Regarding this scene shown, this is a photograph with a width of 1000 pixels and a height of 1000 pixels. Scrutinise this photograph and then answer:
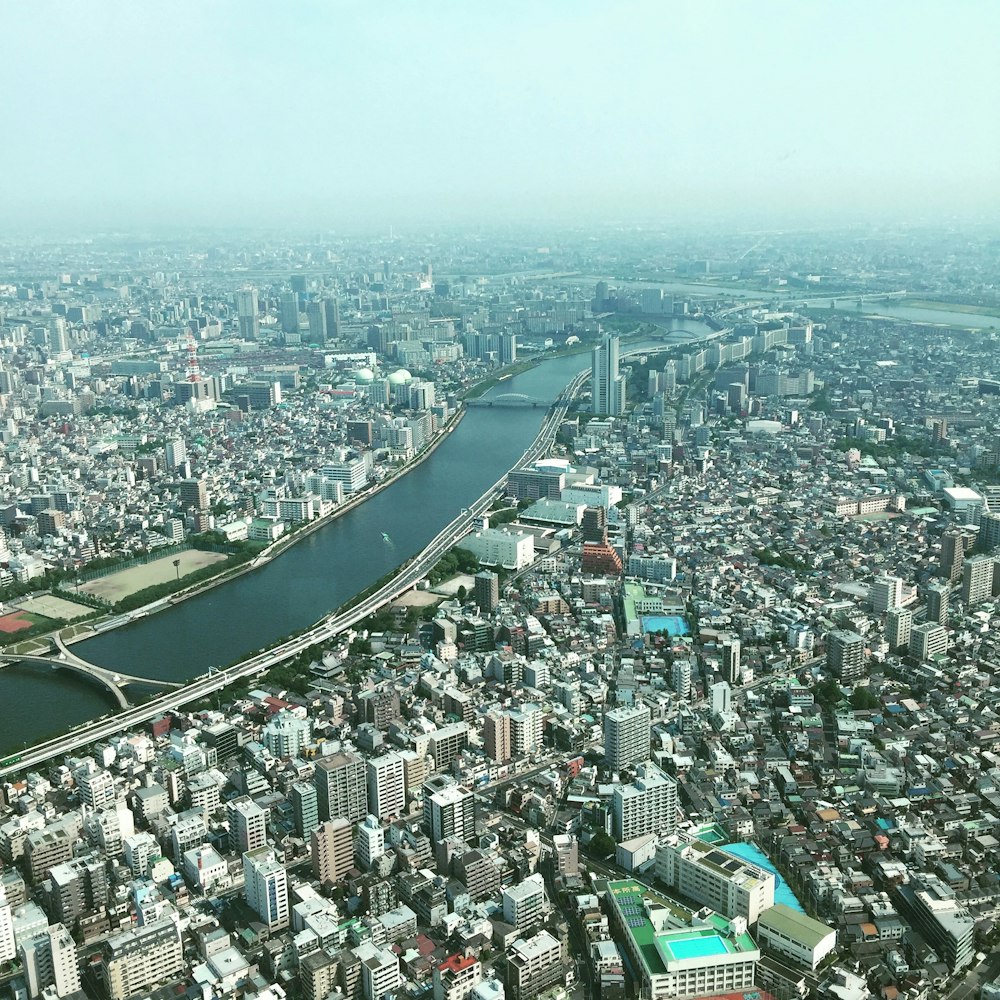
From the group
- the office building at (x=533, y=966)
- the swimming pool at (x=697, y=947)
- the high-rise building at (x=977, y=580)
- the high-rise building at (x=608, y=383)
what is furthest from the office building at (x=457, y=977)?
the high-rise building at (x=608, y=383)

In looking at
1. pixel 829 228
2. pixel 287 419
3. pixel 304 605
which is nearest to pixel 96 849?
pixel 304 605

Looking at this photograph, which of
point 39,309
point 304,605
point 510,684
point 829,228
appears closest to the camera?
point 510,684

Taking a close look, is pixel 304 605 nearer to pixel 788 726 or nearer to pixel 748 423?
pixel 788 726

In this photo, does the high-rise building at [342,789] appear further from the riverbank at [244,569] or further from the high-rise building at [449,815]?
the riverbank at [244,569]

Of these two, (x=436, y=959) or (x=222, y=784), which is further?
(x=222, y=784)

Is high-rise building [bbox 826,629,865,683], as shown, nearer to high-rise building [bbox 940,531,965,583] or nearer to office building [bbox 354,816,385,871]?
high-rise building [bbox 940,531,965,583]

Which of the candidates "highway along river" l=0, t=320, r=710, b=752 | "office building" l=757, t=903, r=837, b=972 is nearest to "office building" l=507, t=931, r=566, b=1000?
"office building" l=757, t=903, r=837, b=972
